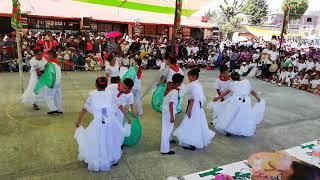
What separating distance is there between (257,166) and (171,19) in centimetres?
1893

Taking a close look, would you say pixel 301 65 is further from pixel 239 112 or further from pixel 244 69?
pixel 239 112

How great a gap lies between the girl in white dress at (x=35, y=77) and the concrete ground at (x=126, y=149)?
10.8 inches

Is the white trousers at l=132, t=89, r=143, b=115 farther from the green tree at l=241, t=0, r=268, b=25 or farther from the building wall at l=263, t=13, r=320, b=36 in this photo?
the building wall at l=263, t=13, r=320, b=36

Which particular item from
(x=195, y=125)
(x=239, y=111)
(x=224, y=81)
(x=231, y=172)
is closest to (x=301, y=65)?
(x=224, y=81)

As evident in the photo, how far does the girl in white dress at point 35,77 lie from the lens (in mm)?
7047

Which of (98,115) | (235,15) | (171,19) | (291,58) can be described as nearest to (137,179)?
(98,115)

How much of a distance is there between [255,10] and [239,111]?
3702 centimetres

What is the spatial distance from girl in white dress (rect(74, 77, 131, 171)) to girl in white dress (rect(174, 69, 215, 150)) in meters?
1.22

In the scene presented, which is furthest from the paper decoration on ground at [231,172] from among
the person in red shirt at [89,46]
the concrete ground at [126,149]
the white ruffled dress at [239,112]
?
the person in red shirt at [89,46]

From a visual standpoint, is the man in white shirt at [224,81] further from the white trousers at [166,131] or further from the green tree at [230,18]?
the green tree at [230,18]

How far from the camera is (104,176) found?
4.57 m

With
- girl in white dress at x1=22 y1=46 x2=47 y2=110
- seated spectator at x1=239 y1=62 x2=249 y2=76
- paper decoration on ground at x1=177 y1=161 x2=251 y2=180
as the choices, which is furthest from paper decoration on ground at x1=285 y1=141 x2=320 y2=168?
seated spectator at x1=239 y1=62 x2=249 y2=76

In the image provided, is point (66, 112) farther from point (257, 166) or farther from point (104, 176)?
point (257, 166)

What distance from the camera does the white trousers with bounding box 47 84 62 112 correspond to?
277 inches
